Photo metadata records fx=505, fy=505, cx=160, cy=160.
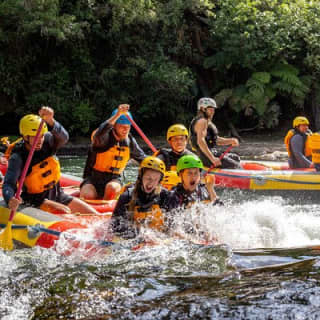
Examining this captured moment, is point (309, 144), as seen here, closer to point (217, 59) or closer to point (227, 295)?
point (227, 295)

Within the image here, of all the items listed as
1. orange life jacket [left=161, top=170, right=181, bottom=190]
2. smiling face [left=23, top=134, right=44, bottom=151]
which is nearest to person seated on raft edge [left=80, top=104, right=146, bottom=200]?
orange life jacket [left=161, top=170, right=181, bottom=190]

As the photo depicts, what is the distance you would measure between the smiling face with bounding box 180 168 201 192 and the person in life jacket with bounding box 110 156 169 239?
26 cm

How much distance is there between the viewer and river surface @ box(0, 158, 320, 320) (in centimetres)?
322

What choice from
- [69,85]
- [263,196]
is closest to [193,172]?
[263,196]

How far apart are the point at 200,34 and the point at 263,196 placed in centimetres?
1054

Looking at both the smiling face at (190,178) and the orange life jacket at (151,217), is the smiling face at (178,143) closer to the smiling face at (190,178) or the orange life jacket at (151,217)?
the smiling face at (190,178)

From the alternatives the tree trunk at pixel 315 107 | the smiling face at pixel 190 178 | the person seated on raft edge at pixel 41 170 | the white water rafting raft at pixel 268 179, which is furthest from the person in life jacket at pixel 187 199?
the tree trunk at pixel 315 107

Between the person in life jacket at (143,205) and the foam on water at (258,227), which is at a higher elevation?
Result: the person in life jacket at (143,205)

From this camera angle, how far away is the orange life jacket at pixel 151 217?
15.7ft

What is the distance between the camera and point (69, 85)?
16.3 meters

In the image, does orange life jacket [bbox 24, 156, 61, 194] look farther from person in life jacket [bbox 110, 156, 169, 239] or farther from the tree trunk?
the tree trunk

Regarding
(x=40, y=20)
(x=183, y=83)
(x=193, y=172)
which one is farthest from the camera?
(x=183, y=83)

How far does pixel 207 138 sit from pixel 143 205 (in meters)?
4.07

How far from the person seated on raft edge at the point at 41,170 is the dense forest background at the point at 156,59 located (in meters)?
10.0
